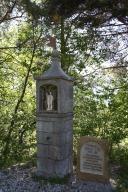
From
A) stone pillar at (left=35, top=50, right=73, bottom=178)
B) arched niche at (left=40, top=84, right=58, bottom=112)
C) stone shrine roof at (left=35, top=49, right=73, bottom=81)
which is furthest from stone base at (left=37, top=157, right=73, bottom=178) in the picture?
stone shrine roof at (left=35, top=49, right=73, bottom=81)

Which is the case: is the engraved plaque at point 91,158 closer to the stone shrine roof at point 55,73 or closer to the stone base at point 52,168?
the stone base at point 52,168

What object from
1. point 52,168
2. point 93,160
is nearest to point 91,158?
point 93,160

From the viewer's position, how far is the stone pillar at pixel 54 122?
17.4ft

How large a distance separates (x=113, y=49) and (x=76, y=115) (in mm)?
1871

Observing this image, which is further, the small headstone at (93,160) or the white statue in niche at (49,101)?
the white statue in niche at (49,101)

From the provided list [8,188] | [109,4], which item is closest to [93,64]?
[109,4]

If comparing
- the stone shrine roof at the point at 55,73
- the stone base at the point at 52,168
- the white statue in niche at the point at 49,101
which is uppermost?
the stone shrine roof at the point at 55,73

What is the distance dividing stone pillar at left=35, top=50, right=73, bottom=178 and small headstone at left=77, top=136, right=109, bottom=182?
30cm

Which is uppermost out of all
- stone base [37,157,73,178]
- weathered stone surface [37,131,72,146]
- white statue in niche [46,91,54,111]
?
white statue in niche [46,91,54,111]

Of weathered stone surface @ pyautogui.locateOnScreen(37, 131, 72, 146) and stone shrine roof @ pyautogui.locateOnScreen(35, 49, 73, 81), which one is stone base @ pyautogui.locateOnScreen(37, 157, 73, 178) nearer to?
weathered stone surface @ pyautogui.locateOnScreen(37, 131, 72, 146)

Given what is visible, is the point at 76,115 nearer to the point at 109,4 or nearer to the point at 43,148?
the point at 43,148

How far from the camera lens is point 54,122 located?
5285mm

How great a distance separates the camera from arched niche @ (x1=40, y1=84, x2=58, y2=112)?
5.43m

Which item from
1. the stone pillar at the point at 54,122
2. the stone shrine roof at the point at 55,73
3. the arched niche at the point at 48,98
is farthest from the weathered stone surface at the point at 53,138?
the stone shrine roof at the point at 55,73
